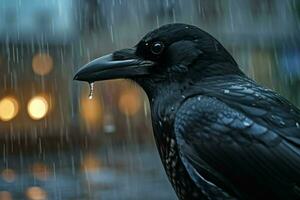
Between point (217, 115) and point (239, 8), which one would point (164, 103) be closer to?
point (217, 115)

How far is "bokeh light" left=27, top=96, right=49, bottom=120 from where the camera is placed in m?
25.4

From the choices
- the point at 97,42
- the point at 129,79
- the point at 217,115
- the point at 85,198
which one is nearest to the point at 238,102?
the point at 217,115

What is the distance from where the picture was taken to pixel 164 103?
11.3 ft

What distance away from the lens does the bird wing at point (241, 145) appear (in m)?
3.18

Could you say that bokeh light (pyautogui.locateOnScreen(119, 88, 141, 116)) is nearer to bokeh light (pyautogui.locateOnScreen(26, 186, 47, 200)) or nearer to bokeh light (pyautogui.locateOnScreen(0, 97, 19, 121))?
bokeh light (pyautogui.locateOnScreen(0, 97, 19, 121))

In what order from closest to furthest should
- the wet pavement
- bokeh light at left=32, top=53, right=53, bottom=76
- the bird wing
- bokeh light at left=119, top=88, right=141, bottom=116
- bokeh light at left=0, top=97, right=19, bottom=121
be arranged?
the bird wing, the wet pavement, bokeh light at left=0, top=97, right=19, bottom=121, bokeh light at left=32, top=53, right=53, bottom=76, bokeh light at left=119, top=88, right=141, bottom=116

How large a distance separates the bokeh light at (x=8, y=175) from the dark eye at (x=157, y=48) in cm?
869

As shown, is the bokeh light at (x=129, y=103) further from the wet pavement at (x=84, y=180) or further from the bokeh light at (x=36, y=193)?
the bokeh light at (x=36, y=193)

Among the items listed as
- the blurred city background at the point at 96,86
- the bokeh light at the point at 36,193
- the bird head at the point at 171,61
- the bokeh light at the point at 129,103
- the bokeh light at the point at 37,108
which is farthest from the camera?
the bokeh light at the point at 129,103

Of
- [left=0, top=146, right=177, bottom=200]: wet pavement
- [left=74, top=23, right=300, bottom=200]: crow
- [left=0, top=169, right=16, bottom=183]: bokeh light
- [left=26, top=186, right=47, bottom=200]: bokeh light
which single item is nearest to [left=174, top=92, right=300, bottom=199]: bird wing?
[left=74, top=23, right=300, bottom=200]: crow

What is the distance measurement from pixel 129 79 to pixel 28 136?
1991 centimetres

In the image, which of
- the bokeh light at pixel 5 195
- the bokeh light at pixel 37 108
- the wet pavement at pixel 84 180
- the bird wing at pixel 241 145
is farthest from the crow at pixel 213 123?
the bokeh light at pixel 37 108

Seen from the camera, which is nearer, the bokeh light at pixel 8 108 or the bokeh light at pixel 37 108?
the bokeh light at pixel 8 108

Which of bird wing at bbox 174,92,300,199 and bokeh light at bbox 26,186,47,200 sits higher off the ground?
bird wing at bbox 174,92,300,199
